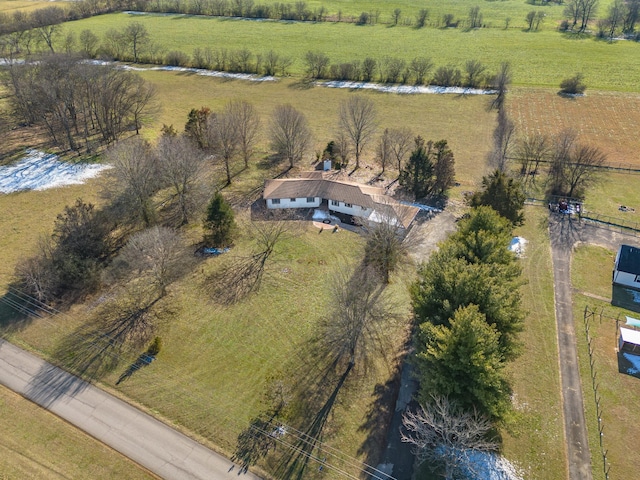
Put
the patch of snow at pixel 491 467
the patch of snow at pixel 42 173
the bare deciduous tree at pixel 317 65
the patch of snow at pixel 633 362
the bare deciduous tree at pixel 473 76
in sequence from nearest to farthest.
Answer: the patch of snow at pixel 491 467, the patch of snow at pixel 633 362, the patch of snow at pixel 42 173, the bare deciduous tree at pixel 473 76, the bare deciduous tree at pixel 317 65

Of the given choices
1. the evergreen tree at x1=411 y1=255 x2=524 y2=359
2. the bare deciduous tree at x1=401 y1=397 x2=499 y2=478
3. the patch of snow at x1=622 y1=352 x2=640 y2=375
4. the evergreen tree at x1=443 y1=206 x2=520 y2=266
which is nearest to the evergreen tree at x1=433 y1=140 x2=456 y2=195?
the evergreen tree at x1=443 y1=206 x2=520 y2=266

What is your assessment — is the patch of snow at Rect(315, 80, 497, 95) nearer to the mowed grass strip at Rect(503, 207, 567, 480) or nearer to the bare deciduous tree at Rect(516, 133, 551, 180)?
the bare deciduous tree at Rect(516, 133, 551, 180)

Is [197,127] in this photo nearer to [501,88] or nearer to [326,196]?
[326,196]

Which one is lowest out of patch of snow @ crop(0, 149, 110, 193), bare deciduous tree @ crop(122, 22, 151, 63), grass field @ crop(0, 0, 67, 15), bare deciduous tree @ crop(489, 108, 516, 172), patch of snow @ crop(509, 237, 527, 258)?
patch of snow @ crop(509, 237, 527, 258)

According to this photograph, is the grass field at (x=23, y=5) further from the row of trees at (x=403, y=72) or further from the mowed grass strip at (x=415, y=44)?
the row of trees at (x=403, y=72)

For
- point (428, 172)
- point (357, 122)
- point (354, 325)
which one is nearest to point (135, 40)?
point (357, 122)

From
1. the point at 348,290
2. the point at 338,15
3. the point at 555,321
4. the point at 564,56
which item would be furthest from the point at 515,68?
the point at 348,290

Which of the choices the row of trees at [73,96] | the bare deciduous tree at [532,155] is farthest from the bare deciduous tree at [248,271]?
the bare deciduous tree at [532,155]
